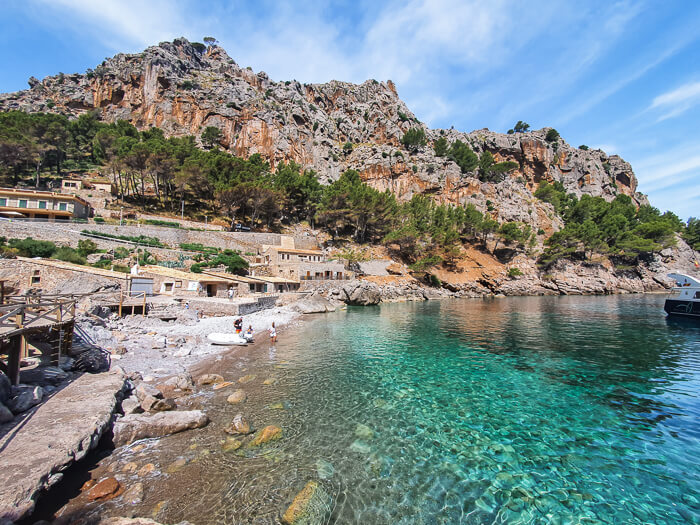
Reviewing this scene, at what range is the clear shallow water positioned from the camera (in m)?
5.63

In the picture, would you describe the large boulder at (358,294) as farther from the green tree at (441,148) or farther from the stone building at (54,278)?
the green tree at (441,148)

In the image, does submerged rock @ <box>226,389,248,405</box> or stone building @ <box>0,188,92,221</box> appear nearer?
submerged rock @ <box>226,389,248,405</box>

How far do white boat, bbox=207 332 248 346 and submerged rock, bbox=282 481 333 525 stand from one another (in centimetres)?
1312

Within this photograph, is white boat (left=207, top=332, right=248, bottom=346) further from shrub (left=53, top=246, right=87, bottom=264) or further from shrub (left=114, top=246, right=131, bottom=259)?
shrub (left=114, top=246, right=131, bottom=259)

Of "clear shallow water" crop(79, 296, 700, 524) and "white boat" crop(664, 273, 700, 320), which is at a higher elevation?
"white boat" crop(664, 273, 700, 320)

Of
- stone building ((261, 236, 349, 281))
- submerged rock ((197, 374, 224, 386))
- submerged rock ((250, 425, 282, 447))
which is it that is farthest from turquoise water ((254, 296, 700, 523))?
A: stone building ((261, 236, 349, 281))

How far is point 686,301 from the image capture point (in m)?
27.3

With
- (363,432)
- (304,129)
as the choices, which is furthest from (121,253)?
(304,129)

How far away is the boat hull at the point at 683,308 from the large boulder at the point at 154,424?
4270 cm

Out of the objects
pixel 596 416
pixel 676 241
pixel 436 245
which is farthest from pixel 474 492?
pixel 676 241

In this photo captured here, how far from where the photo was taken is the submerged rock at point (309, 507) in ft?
17.3

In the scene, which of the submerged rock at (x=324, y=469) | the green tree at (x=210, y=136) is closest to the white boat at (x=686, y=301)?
the submerged rock at (x=324, y=469)

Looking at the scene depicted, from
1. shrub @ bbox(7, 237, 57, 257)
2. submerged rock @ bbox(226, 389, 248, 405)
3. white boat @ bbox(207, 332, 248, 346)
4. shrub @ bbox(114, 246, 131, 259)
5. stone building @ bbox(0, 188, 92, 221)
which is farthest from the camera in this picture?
stone building @ bbox(0, 188, 92, 221)

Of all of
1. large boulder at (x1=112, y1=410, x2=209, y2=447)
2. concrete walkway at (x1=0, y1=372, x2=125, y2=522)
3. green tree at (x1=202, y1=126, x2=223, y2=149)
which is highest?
green tree at (x1=202, y1=126, x2=223, y2=149)
